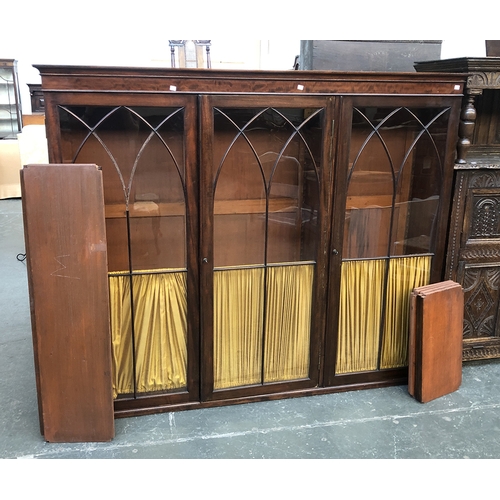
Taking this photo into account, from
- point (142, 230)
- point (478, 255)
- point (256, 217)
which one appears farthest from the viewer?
point (478, 255)

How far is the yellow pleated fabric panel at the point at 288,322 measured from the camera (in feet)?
7.64

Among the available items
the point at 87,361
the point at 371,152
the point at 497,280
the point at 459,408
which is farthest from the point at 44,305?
the point at 497,280

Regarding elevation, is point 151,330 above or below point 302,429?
above

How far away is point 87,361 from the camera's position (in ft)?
6.63

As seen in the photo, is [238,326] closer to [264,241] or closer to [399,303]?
[264,241]

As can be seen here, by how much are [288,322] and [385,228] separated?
699 mm

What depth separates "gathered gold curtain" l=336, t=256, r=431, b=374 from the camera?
2.42 meters

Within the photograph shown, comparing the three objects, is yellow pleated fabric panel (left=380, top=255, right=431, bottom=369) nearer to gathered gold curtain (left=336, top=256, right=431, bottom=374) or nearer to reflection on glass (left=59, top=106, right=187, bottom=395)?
gathered gold curtain (left=336, top=256, right=431, bottom=374)

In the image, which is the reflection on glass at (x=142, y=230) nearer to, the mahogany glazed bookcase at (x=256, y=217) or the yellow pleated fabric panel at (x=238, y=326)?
the mahogany glazed bookcase at (x=256, y=217)

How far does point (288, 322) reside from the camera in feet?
7.82

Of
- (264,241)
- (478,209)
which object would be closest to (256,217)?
(264,241)

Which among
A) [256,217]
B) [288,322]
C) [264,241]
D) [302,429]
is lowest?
[302,429]

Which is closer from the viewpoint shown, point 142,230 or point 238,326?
point 142,230

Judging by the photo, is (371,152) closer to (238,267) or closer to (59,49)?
(238,267)
